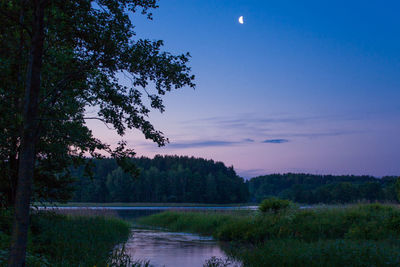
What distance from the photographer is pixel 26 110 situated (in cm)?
778

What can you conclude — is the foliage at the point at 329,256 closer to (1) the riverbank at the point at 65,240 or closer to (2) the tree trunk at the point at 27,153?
(1) the riverbank at the point at 65,240

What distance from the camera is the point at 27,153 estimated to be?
7.69 m

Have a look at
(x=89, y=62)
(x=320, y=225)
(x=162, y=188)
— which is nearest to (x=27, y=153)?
A: (x=89, y=62)

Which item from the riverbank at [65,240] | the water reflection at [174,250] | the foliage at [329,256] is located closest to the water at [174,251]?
the water reflection at [174,250]

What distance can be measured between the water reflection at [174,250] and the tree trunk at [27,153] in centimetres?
721

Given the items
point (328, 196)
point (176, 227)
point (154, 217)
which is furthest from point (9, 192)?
point (328, 196)

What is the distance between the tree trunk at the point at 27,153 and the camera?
7.43m

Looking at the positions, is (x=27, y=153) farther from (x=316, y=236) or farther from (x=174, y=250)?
(x=316, y=236)

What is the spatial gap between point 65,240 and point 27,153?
27.9 feet

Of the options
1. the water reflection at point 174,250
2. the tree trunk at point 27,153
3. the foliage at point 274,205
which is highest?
the tree trunk at point 27,153

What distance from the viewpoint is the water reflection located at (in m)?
16.9

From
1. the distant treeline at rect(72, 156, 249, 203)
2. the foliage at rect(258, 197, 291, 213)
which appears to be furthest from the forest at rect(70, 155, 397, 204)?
the foliage at rect(258, 197, 291, 213)

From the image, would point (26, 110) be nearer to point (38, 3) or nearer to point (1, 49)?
point (38, 3)

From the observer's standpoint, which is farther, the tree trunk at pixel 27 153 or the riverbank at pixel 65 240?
the riverbank at pixel 65 240
